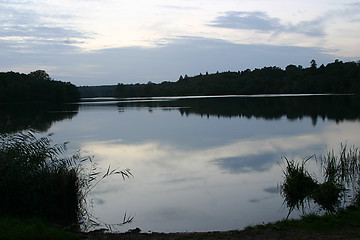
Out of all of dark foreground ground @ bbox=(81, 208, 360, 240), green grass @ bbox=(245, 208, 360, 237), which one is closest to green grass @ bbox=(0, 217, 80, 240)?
dark foreground ground @ bbox=(81, 208, 360, 240)

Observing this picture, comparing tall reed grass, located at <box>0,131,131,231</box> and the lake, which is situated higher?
tall reed grass, located at <box>0,131,131,231</box>

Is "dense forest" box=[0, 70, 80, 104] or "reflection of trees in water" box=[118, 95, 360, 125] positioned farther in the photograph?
"dense forest" box=[0, 70, 80, 104]

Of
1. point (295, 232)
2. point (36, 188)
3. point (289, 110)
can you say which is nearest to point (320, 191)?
point (295, 232)

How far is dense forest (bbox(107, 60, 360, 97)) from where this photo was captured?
87.4 meters

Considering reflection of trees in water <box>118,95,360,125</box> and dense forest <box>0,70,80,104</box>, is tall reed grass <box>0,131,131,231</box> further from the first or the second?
dense forest <box>0,70,80,104</box>

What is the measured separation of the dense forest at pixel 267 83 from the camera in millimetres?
87375

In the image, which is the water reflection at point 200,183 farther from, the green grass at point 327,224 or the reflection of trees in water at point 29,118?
the reflection of trees in water at point 29,118

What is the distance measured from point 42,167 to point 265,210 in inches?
215

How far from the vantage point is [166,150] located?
17.5m

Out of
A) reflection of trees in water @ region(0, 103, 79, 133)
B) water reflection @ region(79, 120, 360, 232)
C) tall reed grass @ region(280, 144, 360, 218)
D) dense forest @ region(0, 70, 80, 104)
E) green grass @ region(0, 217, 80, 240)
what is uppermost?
dense forest @ region(0, 70, 80, 104)

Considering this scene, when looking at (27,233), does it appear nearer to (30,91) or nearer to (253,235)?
(253,235)

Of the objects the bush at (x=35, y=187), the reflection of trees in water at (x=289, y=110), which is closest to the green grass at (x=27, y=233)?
the bush at (x=35, y=187)

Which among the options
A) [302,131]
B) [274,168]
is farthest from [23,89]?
[274,168]

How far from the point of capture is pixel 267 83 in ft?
366
